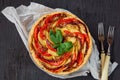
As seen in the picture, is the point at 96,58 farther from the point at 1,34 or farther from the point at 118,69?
the point at 1,34

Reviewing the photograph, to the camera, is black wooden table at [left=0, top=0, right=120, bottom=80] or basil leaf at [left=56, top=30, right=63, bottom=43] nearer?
basil leaf at [left=56, top=30, right=63, bottom=43]

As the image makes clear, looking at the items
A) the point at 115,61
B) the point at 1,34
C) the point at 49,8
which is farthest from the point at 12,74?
the point at 115,61

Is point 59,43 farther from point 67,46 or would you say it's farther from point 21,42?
point 21,42

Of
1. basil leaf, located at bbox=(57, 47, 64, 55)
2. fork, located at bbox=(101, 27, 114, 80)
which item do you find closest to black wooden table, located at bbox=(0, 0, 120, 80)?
fork, located at bbox=(101, 27, 114, 80)

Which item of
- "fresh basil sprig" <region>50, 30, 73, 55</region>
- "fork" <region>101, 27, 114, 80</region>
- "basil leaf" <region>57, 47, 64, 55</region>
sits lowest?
"fork" <region>101, 27, 114, 80</region>

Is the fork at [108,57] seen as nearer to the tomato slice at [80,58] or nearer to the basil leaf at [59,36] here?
the tomato slice at [80,58]

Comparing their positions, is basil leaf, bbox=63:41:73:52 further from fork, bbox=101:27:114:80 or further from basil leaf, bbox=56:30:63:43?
fork, bbox=101:27:114:80

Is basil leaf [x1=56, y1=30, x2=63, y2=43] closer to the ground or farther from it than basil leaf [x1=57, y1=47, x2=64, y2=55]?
farther from it

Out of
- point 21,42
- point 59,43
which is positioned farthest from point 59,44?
point 21,42
